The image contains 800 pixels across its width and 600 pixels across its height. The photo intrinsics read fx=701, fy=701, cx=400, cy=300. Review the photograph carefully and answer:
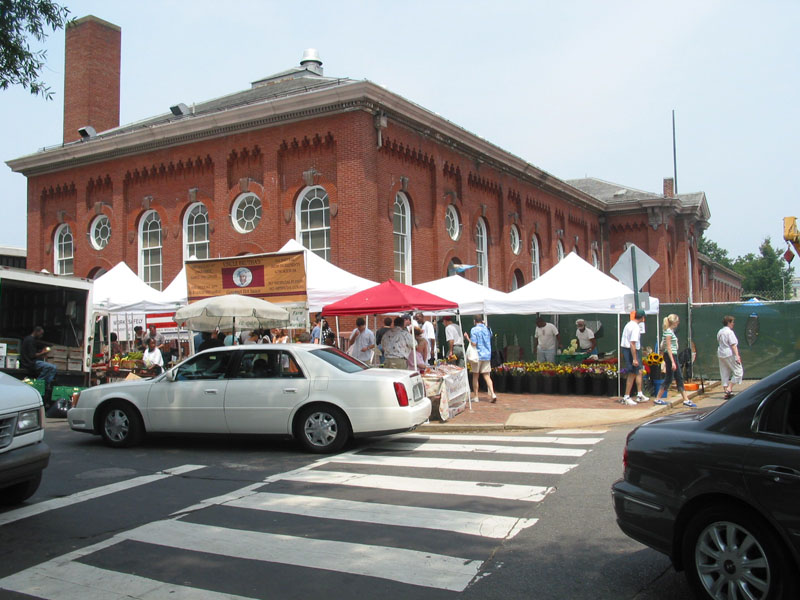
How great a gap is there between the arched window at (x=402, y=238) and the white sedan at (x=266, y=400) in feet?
43.9

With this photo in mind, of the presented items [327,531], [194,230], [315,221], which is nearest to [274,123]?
[315,221]

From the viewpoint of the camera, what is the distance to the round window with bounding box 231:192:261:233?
23938 millimetres

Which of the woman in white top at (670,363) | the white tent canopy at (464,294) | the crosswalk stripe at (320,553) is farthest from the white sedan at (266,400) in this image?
the white tent canopy at (464,294)

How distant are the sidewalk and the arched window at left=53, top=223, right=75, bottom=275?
812 inches

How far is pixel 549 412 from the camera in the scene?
13391mm

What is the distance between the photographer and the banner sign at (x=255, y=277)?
1513 centimetres

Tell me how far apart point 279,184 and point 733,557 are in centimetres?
2078

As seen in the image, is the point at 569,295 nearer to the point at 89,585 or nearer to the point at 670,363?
the point at 670,363

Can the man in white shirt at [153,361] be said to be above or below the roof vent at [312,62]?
below

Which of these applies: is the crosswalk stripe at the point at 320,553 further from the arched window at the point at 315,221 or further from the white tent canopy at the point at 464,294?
the arched window at the point at 315,221

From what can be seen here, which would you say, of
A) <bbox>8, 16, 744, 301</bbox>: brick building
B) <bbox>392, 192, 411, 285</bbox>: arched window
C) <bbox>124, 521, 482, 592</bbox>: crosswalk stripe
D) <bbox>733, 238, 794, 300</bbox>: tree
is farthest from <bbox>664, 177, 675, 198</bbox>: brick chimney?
<bbox>733, 238, 794, 300</bbox>: tree

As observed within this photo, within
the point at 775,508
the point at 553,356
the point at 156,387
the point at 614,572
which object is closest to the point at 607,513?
the point at 614,572

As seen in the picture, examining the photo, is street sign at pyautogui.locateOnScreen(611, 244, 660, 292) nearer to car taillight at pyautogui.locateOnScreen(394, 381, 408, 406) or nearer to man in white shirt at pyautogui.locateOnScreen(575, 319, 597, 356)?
man in white shirt at pyautogui.locateOnScreen(575, 319, 597, 356)

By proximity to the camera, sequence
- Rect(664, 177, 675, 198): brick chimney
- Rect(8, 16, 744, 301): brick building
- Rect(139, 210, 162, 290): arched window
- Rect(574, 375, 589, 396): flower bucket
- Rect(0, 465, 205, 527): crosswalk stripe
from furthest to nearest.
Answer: Rect(664, 177, 675, 198): brick chimney → Rect(139, 210, 162, 290): arched window → Rect(8, 16, 744, 301): brick building → Rect(574, 375, 589, 396): flower bucket → Rect(0, 465, 205, 527): crosswalk stripe
